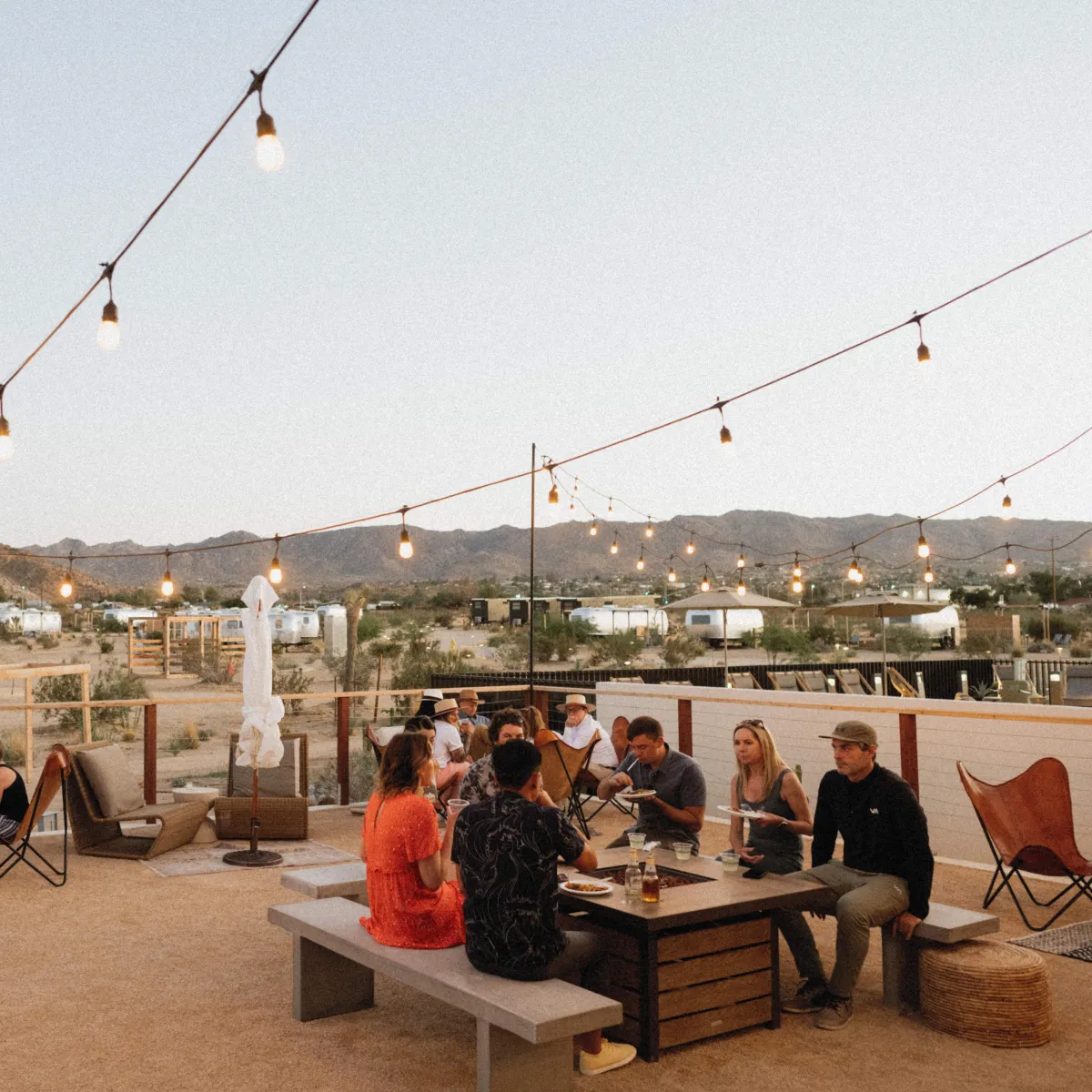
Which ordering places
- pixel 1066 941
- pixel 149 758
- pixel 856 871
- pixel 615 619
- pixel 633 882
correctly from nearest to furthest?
pixel 633 882
pixel 856 871
pixel 1066 941
pixel 149 758
pixel 615 619

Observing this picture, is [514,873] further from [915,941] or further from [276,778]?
[276,778]

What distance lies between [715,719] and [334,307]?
1262 cm

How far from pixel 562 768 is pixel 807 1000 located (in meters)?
3.45

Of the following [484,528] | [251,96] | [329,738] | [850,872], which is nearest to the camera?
[251,96]

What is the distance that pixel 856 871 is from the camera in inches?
159

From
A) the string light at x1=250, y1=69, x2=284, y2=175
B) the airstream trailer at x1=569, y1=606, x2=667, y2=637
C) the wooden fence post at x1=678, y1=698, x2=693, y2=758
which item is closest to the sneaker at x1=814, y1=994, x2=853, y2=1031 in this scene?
the string light at x1=250, y1=69, x2=284, y2=175

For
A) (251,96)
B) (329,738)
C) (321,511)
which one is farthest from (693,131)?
(321,511)

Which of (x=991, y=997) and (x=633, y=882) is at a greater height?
(x=633, y=882)

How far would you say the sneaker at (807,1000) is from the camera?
3.87 m

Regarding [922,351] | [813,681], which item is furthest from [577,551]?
[922,351]

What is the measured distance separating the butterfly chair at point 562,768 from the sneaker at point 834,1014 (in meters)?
3.40

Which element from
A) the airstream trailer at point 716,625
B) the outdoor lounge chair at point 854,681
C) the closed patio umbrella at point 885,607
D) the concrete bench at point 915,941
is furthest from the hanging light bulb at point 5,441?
the airstream trailer at point 716,625

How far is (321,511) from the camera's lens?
4606cm

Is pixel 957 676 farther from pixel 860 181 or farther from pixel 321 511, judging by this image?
pixel 321 511
